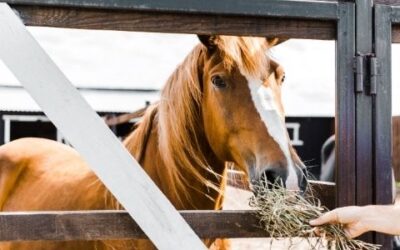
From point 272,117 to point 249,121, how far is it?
0.10 m

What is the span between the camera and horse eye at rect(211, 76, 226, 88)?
240cm

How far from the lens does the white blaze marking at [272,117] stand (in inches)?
80.6

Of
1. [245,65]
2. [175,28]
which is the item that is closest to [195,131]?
[245,65]

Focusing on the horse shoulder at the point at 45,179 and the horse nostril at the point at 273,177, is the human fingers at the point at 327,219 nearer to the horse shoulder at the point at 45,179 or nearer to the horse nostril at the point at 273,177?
the horse nostril at the point at 273,177

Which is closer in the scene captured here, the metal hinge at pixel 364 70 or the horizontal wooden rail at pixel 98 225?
the horizontal wooden rail at pixel 98 225

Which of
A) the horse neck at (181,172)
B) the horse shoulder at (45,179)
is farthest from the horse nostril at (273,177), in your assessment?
the horse shoulder at (45,179)

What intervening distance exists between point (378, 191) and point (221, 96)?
2.49 feet

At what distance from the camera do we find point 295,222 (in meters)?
1.81

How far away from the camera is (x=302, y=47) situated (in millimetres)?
18578

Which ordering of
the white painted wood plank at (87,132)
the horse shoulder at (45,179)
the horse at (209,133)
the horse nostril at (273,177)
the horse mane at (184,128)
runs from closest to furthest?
the white painted wood plank at (87,132) < the horse nostril at (273,177) < the horse at (209,133) < the horse mane at (184,128) < the horse shoulder at (45,179)

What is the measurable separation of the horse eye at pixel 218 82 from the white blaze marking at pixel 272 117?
0.12m

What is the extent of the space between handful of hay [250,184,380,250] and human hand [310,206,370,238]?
0.02 m

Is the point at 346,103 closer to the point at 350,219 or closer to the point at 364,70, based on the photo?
the point at 364,70

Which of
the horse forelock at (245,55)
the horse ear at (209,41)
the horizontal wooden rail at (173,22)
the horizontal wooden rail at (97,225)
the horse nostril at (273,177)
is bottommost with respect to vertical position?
the horizontal wooden rail at (97,225)
